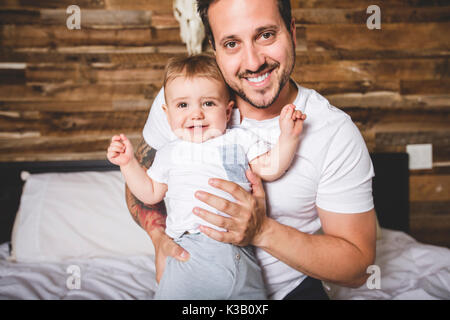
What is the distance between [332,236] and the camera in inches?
30.8

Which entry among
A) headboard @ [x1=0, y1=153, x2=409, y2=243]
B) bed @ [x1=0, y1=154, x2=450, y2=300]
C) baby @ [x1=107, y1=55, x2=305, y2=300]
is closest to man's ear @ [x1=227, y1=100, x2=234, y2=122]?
baby @ [x1=107, y1=55, x2=305, y2=300]

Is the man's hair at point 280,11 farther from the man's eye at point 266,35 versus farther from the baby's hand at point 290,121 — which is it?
the baby's hand at point 290,121

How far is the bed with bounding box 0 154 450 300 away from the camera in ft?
3.46

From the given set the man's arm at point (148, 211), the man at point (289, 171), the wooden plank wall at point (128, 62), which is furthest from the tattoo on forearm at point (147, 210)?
the wooden plank wall at point (128, 62)

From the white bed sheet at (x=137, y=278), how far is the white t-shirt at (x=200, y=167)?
1.65 feet

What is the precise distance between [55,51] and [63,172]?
0.59 m

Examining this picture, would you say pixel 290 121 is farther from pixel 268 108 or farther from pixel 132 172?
pixel 132 172

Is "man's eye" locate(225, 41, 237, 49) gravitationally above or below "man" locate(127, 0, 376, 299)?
above

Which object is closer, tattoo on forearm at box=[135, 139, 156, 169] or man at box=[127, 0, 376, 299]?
man at box=[127, 0, 376, 299]

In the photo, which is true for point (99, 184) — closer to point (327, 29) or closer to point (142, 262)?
point (142, 262)

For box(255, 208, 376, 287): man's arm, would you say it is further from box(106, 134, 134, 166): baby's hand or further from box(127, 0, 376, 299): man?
box(106, 134, 134, 166): baby's hand

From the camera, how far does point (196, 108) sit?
0.72 metres

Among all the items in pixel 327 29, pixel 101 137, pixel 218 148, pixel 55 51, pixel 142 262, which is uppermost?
pixel 327 29
